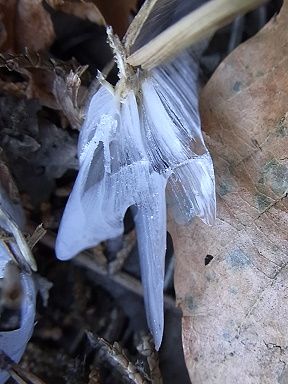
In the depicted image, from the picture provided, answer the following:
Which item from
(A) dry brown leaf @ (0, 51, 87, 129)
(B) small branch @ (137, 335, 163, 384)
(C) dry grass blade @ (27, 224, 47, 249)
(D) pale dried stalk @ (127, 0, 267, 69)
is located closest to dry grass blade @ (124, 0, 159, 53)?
(D) pale dried stalk @ (127, 0, 267, 69)

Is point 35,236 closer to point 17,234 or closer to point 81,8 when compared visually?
point 17,234

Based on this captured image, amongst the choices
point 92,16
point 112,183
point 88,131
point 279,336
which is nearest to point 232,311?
point 279,336

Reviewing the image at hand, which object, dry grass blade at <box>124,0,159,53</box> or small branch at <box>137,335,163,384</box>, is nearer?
dry grass blade at <box>124,0,159,53</box>

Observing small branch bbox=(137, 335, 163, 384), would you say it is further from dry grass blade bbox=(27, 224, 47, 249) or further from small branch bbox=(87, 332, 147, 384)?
dry grass blade bbox=(27, 224, 47, 249)

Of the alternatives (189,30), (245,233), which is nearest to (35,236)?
(245,233)

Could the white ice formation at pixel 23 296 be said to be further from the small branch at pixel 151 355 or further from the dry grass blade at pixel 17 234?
the small branch at pixel 151 355

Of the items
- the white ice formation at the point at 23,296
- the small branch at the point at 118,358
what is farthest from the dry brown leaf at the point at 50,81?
the small branch at the point at 118,358
